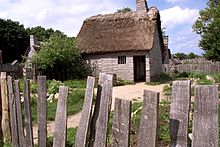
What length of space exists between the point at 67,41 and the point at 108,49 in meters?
3.29

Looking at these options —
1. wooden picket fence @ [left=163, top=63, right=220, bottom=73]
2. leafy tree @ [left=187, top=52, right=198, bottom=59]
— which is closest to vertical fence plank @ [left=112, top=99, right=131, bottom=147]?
wooden picket fence @ [left=163, top=63, right=220, bottom=73]

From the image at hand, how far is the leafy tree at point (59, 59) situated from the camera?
2597 centimetres

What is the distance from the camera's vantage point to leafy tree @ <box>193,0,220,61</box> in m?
40.1

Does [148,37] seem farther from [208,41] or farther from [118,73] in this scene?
[208,41]

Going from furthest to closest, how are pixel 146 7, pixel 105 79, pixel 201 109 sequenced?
pixel 146 7 → pixel 105 79 → pixel 201 109

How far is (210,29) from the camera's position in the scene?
4181 centimetres

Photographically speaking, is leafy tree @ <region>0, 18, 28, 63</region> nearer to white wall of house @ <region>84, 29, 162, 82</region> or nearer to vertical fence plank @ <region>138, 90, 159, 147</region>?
white wall of house @ <region>84, 29, 162, 82</region>

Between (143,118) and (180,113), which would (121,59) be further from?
(180,113)

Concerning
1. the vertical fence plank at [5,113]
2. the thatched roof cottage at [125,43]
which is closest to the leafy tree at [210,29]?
the thatched roof cottage at [125,43]

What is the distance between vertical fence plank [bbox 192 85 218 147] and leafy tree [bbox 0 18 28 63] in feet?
151

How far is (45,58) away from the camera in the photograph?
26.1 m

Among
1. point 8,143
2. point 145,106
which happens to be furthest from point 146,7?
point 145,106

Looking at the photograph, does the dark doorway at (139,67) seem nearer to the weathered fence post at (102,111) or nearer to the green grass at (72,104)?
the green grass at (72,104)

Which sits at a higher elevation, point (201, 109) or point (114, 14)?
point (114, 14)
